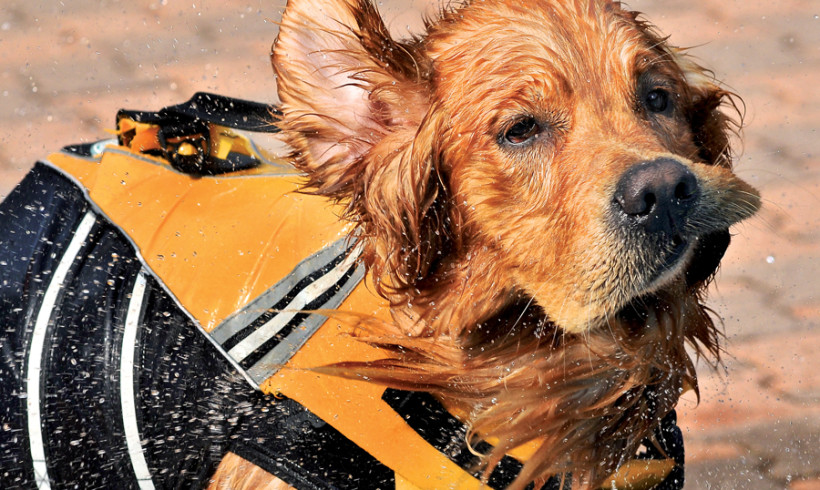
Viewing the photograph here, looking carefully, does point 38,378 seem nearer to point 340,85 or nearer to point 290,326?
point 290,326

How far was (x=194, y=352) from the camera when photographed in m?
3.18

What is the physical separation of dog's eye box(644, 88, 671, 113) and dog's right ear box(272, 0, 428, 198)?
715 mm

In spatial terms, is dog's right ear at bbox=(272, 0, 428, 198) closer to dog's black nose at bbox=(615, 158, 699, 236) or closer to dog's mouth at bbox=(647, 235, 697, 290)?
dog's black nose at bbox=(615, 158, 699, 236)

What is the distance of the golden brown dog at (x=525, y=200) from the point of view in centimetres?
268

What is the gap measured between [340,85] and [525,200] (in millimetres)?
693

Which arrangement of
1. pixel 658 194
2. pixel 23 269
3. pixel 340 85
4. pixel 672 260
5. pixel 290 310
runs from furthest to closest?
pixel 23 269
pixel 290 310
pixel 340 85
pixel 672 260
pixel 658 194

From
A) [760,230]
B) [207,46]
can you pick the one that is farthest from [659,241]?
[207,46]

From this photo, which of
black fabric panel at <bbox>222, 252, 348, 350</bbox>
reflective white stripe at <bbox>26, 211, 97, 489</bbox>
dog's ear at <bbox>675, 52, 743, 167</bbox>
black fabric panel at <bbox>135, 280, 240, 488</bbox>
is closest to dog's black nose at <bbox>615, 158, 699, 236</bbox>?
dog's ear at <bbox>675, 52, 743, 167</bbox>

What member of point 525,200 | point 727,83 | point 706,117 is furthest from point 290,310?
point 727,83

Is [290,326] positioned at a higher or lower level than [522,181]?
higher

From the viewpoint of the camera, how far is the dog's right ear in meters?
2.81

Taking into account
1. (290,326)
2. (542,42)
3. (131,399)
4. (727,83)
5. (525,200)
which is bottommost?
(727,83)

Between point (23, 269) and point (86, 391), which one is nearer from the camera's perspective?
point (86, 391)

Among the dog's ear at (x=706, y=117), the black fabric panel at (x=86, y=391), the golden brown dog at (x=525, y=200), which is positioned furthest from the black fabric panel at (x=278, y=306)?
the dog's ear at (x=706, y=117)
